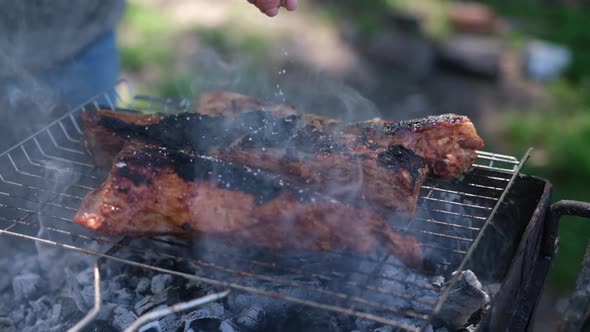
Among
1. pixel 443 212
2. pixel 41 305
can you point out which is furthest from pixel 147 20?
pixel 443 212

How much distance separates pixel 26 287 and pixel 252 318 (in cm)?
136

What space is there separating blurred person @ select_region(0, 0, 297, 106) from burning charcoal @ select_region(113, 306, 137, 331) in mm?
1814

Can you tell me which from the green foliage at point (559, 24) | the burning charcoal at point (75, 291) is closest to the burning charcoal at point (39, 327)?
the burning charcoal at point (75, 291)

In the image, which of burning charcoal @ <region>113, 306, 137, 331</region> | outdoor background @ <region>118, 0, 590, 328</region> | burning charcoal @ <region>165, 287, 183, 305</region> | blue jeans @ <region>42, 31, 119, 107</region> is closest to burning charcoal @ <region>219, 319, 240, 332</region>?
burning charcoal @ <region>165, 287, 183, 305</region>

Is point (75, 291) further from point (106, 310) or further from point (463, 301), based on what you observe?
point (463, 301)

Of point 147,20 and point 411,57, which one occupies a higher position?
point 147,20

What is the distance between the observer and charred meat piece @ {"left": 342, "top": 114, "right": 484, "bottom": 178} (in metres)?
3.20

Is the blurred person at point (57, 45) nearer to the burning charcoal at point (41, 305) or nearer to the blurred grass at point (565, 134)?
the burning charcoal at point (41, 305)

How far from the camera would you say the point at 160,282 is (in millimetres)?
3137

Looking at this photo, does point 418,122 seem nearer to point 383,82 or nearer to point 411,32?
point 383,82

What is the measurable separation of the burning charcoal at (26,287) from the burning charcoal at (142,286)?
1.99ft

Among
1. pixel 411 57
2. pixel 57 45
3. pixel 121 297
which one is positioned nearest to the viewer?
pixel 121 297

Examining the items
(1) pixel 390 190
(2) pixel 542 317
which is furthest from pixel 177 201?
(2) pixel 542 317

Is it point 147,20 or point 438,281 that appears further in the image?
point 147,20
